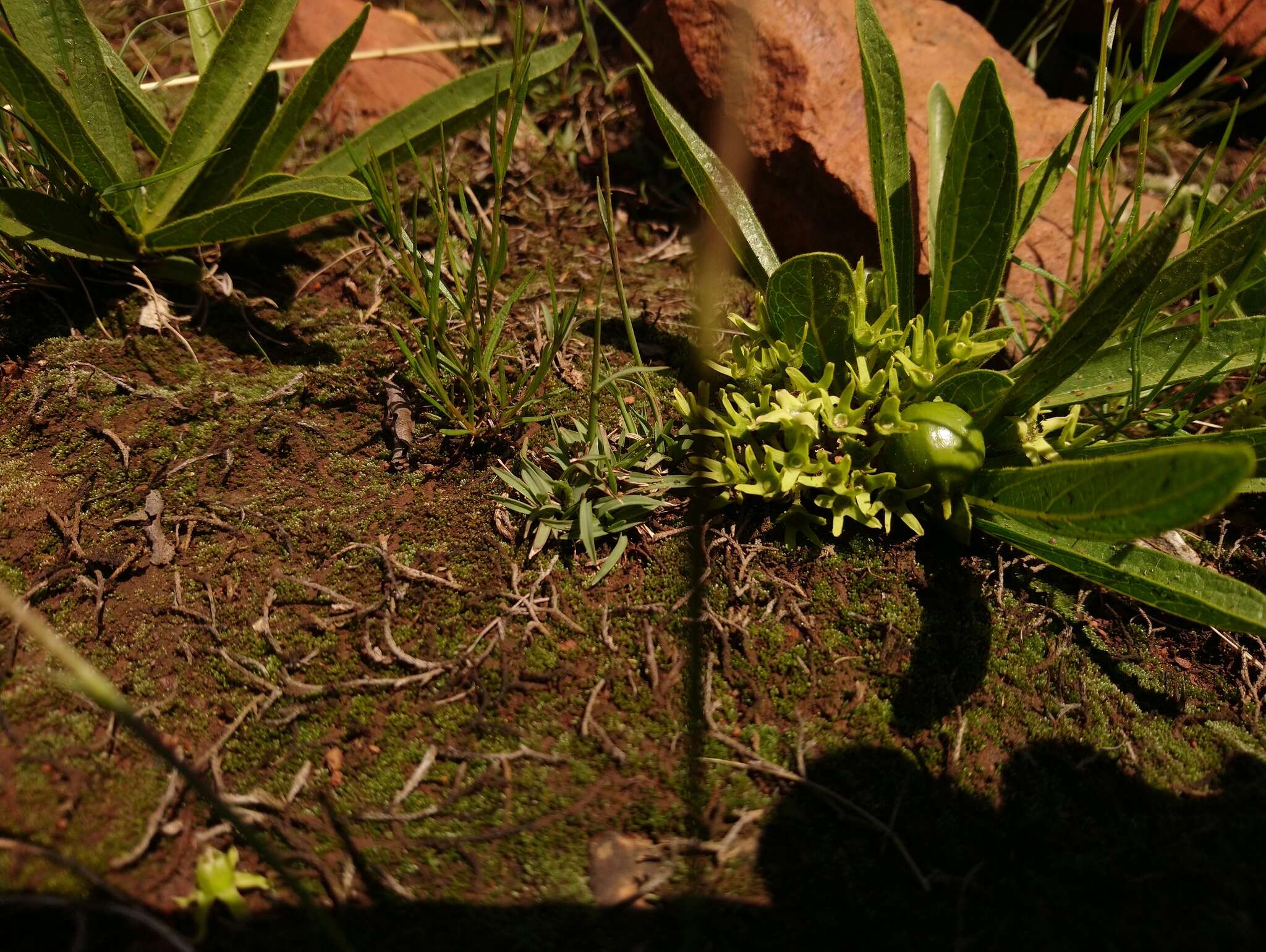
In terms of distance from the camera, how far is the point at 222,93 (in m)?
2.10

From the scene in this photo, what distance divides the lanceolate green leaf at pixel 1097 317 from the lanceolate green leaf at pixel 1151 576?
0.28 m

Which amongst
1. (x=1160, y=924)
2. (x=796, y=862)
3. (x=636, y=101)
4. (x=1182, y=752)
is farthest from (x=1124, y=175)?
(x=796, y=862)

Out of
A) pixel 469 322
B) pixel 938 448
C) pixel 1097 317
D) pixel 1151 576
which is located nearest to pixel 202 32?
pixel 469 322

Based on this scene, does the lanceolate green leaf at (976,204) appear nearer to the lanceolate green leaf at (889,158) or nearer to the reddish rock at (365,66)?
the lanceolate green leaf at (889,158)

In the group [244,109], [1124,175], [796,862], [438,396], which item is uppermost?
[1124,175]

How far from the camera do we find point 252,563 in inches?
→ 69.6

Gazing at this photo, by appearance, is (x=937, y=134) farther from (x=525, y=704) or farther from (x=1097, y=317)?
(x=525, y=704)

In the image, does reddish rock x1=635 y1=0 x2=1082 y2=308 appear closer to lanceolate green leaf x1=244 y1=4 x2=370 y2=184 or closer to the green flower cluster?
the green flower cluster

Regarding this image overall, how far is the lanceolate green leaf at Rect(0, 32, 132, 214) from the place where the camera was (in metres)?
1.75

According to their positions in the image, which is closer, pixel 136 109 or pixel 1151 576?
pixel 1151 576

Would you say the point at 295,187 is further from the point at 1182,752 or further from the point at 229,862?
the point at 1182,752

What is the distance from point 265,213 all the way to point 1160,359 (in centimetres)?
215

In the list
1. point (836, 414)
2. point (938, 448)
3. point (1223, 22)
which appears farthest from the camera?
point (1223, 22)

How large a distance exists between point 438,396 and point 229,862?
3.43 ft
